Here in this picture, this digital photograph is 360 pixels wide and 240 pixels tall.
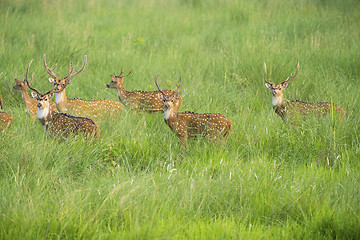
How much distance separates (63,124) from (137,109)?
182cm

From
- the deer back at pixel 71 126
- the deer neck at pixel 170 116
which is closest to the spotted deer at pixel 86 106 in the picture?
the deer back at pixel 71 126

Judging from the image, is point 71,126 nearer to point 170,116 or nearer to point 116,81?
point 170,116

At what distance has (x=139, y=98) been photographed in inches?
276

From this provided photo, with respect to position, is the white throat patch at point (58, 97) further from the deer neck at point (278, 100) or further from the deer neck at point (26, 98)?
the deer neck at point (278, 100)

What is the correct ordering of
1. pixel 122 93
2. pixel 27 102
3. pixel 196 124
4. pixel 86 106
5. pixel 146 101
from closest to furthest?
pixel 196 124 → pixel 86 106 → pixel 27 102 → pixel 146 101 → pixel 122 93

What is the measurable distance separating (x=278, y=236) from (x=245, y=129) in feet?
6.95

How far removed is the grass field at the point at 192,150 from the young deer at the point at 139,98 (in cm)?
33

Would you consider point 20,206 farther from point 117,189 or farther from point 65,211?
point 117,189

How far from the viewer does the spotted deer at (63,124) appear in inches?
205

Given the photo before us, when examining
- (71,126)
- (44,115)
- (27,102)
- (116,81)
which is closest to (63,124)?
(71,126)

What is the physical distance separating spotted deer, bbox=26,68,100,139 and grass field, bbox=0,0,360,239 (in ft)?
0.42

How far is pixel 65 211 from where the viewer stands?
3.65 meters

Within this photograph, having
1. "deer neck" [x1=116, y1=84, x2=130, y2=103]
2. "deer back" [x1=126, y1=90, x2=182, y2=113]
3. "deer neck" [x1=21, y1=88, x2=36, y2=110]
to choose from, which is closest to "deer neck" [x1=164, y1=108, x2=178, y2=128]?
"deer back" [x1=126, y1=90, x2=182, y2=113]

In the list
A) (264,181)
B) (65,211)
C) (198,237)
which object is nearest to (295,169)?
(264,181)
